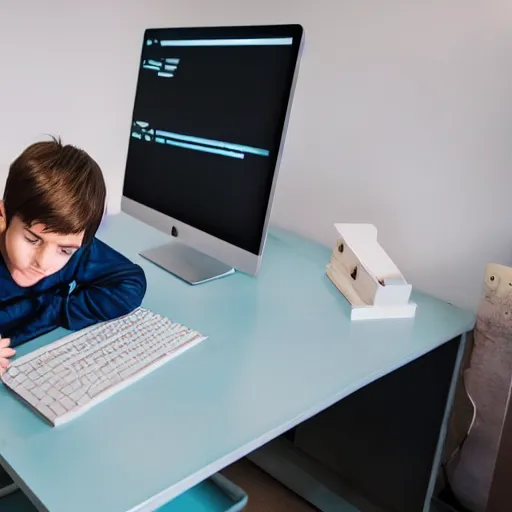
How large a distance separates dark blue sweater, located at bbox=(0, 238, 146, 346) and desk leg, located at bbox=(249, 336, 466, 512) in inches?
26.5

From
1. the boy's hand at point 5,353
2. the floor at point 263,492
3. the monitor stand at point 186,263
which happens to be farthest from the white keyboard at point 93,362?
the floor at point 263,492

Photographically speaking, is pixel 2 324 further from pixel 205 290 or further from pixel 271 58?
pixel 271 58

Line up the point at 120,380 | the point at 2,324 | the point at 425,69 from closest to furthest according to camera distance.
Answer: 1. the point at 120,380
2. the point at 2,324
3. the point at 425,69

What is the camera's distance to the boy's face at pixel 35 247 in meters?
0.86

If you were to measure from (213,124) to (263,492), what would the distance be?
1.05 m

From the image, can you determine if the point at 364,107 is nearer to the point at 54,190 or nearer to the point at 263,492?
the point at 54,190

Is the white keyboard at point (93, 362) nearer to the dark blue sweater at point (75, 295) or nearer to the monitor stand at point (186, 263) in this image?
the dark blue sweater at point (75, 295)

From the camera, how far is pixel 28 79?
1471 mm

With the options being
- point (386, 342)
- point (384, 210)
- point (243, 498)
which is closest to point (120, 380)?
point (243, 498)

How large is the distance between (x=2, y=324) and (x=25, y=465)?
34cm

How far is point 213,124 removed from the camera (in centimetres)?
118

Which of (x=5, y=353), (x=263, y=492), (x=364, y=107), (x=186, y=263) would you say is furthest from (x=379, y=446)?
(x=5, y=353)

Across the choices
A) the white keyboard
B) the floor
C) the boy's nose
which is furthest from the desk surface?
the floor

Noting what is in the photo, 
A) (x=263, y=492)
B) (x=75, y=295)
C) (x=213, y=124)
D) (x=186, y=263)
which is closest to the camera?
(x=75, y=295)
